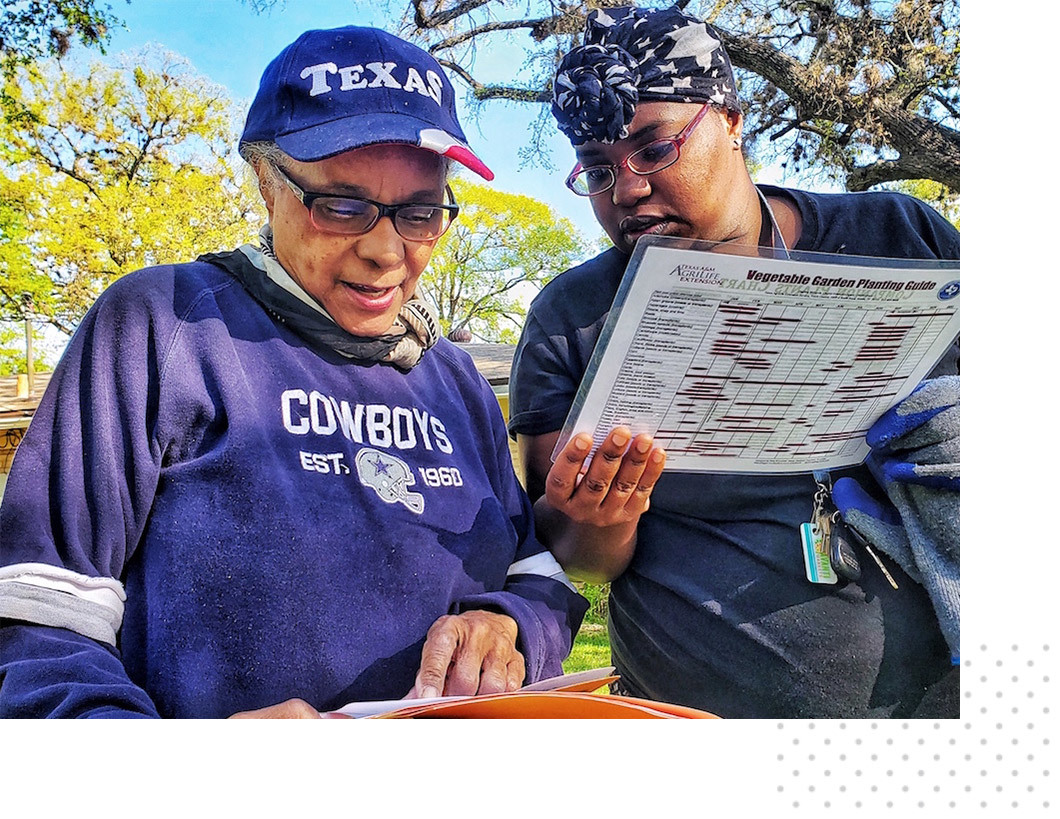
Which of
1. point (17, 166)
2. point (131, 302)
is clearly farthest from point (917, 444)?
point (17, 166)

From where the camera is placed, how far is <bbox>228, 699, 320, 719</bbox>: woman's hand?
1579mm

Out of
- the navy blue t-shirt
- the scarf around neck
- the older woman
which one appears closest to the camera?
the older woman

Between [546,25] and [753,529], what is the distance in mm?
1110

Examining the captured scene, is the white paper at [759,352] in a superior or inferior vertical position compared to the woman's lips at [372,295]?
inferior

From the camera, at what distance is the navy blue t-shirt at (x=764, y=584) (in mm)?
1932

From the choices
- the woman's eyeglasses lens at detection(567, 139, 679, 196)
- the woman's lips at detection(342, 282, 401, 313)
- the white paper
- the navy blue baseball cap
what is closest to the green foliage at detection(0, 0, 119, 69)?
the navy blue baseball cap

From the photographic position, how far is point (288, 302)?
5.55ft

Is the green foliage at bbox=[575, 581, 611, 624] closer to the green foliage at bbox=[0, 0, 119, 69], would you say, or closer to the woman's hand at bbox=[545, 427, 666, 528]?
the woman's hand at bbox=[545, 427, 666, 528]

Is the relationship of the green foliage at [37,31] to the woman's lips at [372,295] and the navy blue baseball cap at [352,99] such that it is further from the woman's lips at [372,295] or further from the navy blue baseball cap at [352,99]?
the woman's lips at [372,295]

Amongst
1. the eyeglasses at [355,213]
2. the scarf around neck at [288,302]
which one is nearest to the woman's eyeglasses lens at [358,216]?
the eyeglasses at [355,213]

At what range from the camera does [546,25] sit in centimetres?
204
